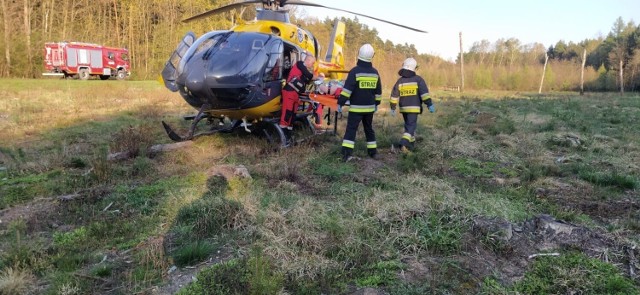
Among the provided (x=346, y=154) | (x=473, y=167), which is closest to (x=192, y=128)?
(x=346, y=154)

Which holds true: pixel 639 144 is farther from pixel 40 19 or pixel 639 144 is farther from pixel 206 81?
pixel 40 19

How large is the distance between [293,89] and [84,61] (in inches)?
1209

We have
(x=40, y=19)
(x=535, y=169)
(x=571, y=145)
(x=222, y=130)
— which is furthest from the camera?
(x=40, y=19)

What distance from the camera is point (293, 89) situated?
8281 mm

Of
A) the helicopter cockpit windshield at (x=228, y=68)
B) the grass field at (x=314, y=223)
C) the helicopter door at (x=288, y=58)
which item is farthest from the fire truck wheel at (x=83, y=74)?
the helicopter door at (x=288, y=58)

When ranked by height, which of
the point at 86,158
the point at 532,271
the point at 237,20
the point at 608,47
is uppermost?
the point at 608,47

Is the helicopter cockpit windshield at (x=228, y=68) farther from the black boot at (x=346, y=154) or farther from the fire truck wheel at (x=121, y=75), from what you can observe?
the fire truck wheel at (x=121, y=75)

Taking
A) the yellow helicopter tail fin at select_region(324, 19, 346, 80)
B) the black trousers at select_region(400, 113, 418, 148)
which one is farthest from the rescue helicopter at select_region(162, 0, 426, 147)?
the yellow helicopter tail fin at select_region(324, 19, 346, 80)

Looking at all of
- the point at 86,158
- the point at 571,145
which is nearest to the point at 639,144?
the point at 571,145

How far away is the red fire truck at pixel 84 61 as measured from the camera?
1231 inches

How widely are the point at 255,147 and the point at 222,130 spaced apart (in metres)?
1.00

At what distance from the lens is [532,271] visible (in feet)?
11.7

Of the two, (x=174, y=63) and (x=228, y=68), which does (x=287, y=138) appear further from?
(x=174, y=63)

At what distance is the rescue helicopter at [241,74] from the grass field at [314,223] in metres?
0.75
